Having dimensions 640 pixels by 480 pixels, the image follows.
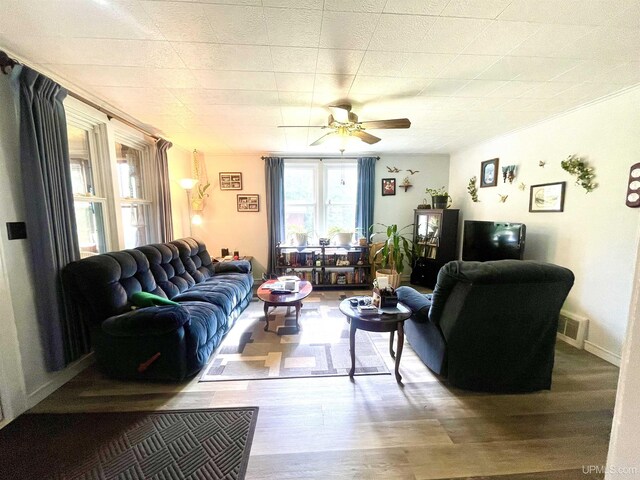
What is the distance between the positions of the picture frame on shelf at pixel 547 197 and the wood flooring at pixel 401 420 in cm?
155

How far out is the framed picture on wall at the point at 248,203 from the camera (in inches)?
185

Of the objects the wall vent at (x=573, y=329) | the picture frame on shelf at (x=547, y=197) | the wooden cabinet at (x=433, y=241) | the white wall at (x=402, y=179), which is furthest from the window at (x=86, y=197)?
the picture frame on shelf at (x=547, y=197)

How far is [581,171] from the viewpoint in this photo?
100 inches

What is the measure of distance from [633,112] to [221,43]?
10.7 ft

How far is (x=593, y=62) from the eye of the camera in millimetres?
1811

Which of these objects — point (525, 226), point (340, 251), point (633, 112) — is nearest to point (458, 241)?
point (525, 226)

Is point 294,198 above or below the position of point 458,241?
above

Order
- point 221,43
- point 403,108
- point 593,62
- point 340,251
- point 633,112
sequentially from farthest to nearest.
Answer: point 340,251 → point 403,108 → point 633,112 → point 593,62 → point 221,43

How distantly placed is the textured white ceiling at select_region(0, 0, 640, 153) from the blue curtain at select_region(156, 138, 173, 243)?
68 centimetres

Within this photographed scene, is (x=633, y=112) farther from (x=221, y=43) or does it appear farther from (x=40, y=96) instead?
(x=40, y=96)

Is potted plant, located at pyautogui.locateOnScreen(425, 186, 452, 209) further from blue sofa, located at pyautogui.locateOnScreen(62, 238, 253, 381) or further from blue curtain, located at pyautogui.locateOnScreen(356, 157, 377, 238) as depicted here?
blue sofa, located at pyautogui.locateOnScreen(62, 238, 253, 381)

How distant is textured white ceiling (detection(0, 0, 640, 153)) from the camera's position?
4.46 feet

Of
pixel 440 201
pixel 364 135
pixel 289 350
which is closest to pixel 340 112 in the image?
pixel 364 135

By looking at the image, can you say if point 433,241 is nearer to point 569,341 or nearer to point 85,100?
point 569,341
